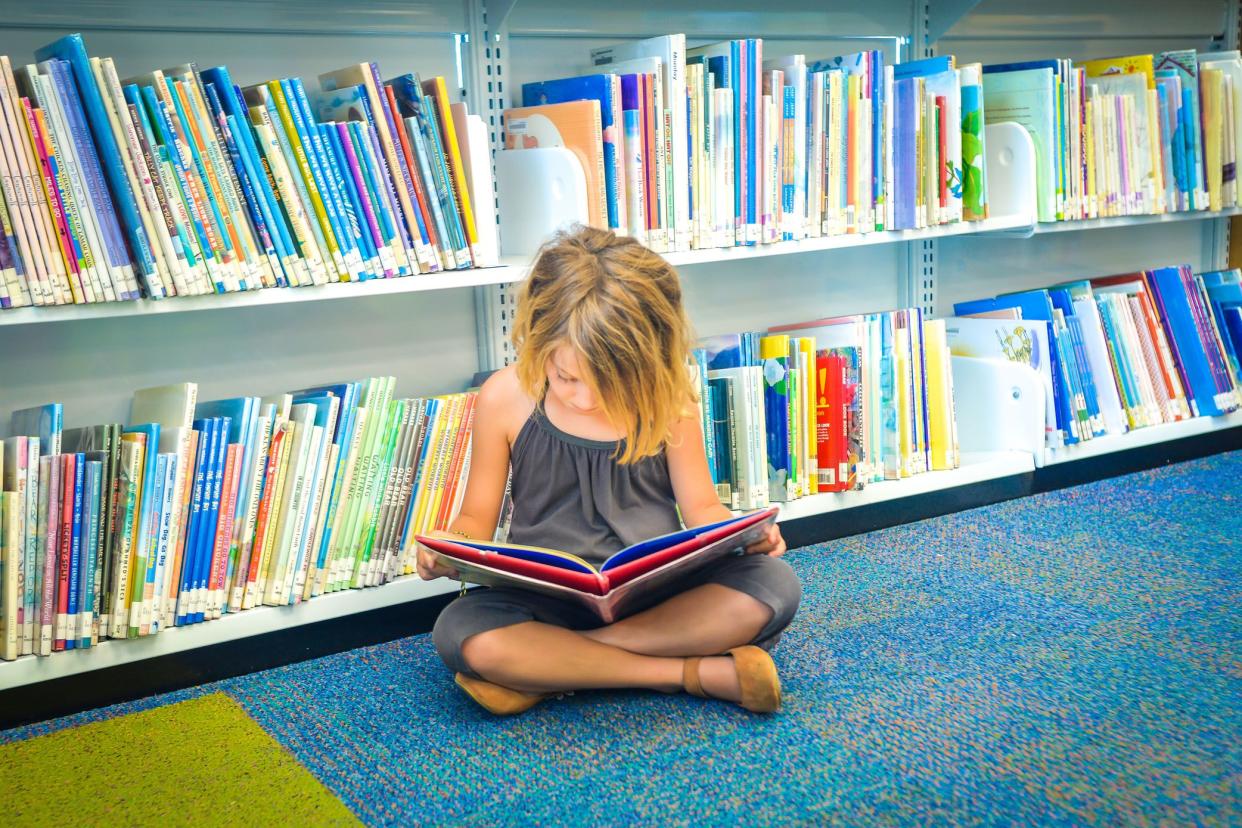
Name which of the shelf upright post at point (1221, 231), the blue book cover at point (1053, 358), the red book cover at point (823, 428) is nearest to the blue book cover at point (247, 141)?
the red book cover at point (823, 428)

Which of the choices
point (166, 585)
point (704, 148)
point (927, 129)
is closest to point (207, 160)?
point (166, 585)

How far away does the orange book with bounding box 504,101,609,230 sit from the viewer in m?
1.87

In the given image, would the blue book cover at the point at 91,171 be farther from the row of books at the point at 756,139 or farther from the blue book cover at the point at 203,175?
the row of books at the point at 756,139

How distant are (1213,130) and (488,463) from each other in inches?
76.0

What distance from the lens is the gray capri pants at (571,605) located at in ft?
4.99

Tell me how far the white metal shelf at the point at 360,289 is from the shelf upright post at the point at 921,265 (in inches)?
13.0

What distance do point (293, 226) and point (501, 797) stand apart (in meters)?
0.83

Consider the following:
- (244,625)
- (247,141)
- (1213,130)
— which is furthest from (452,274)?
(1213,130)

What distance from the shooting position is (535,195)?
6.39 ft

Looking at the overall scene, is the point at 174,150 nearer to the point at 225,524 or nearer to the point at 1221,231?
the point at 225,524

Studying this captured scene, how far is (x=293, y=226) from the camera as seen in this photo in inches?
65.3

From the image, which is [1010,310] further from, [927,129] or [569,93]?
[569,93]

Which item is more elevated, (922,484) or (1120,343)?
(1120,343)

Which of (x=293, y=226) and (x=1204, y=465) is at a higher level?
(x=293, y=226)
